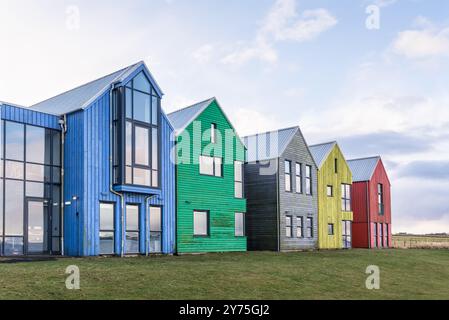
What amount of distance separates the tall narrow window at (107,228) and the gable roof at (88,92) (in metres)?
5.10

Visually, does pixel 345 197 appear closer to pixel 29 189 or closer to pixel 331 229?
pixel 331 229

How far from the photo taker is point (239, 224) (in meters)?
35.9

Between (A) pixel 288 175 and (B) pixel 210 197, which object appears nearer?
(B) pixel 210 197

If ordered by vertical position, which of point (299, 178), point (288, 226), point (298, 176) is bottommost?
point (288, 226)

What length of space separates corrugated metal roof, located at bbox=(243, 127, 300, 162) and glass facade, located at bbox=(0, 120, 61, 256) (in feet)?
52.0

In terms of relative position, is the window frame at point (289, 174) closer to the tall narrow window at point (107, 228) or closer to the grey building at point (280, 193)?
the grey building at point (280, 193)

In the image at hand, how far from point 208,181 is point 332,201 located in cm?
1521

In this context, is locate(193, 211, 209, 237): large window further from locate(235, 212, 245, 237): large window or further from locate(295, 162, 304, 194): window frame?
locate(295, 162, 304, 194): window frame

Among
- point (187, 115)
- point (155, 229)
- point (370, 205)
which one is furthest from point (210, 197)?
point (370, 205)

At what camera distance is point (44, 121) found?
1057 inches

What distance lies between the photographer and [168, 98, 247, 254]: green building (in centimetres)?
3172

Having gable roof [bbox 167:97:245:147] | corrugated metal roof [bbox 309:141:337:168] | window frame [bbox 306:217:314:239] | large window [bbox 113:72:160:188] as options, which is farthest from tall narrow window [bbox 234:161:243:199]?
corrugated metal roof [bbox 309:141:337:168]
